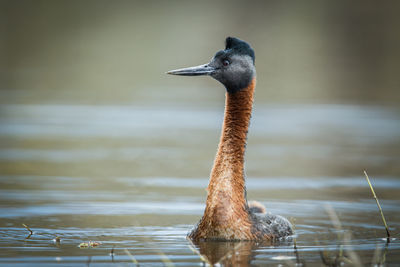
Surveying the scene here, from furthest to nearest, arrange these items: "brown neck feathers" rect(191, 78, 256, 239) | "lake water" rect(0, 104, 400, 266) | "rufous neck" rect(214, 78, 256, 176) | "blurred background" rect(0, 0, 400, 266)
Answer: "blurred background" rect(0, 0, 400, 266)
"rufous neck" rect(214, 78, 256, 176)
"brown neck feathers" rect(191, 78, 256, 239)
"lake water" rect(0, 104, 400, 266)

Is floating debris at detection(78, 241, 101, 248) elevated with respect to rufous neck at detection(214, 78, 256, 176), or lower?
lower

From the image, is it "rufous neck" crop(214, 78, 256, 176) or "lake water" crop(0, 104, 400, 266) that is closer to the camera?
"lake water" crop(0, 104, 400, 266)

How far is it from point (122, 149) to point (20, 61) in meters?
21.8

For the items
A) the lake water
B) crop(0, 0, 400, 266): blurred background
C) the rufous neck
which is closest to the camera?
the lake water

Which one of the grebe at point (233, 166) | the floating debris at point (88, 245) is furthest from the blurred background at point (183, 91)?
the floating debris at point (88, 245)

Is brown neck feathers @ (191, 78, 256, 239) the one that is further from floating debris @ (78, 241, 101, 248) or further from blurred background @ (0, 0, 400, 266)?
floating debris @ (78, 241, 101, 248)

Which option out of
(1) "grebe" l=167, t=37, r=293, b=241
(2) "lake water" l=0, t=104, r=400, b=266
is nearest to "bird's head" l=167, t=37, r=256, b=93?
(1) "grebe" l=167, t=37, r=293, b=241

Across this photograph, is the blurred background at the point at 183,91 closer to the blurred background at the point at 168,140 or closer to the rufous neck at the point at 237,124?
the blurred background at the point at 168,140

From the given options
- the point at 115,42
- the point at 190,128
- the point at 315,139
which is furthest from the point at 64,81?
the point at 115,42

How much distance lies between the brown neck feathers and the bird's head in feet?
0.32

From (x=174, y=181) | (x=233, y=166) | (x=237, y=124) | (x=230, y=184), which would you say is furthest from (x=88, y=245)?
(x=174, y=181)

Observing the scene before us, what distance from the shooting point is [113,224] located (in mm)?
10922

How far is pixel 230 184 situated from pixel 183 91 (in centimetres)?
2030

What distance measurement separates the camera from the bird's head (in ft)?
32.7
